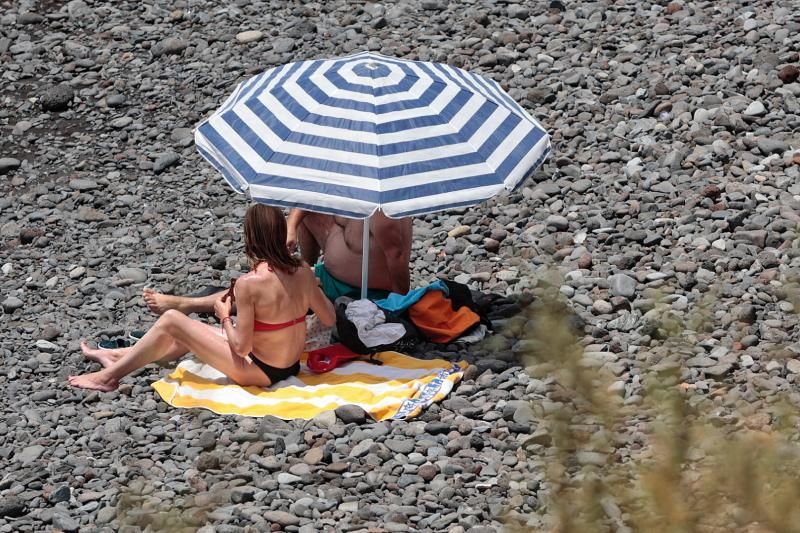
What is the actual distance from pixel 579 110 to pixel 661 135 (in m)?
0.82

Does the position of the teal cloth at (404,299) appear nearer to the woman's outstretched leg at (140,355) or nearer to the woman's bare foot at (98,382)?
the woman's outstretched leg at (140,355)

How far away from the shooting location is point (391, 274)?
786 cm

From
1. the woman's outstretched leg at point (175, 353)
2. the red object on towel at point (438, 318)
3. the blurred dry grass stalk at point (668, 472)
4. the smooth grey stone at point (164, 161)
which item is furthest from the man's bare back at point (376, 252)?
the blurred dry grass stalk at point (668, 472)

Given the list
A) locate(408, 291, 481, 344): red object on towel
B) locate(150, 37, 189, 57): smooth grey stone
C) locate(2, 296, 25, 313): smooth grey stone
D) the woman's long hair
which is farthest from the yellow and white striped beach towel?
locate(150, 37, 189, 57): smooth grey stone

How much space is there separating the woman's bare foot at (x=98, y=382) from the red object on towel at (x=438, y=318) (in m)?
1.69

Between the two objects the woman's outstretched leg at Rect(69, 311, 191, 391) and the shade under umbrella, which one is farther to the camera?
the woman's outstretched leg at Rect(69, 311, 191, 391)

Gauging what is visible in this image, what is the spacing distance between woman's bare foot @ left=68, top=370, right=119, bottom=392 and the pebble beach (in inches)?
2.2

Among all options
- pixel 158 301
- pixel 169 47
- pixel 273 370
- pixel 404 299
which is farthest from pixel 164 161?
pixel 273 370

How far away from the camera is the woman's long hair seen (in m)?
6.89

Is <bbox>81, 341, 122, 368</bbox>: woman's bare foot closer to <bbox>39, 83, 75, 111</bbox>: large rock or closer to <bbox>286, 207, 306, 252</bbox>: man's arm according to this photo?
<bbox>286, 207, 306, 252</bbox>: man's arm

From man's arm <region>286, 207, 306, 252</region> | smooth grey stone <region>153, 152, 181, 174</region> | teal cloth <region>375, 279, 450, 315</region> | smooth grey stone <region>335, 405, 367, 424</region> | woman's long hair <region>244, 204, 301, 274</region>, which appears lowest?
smooth grey stone <region>153, 152, 181, 174</region>

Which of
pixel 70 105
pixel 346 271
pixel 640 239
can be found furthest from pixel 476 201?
pixel 70 105

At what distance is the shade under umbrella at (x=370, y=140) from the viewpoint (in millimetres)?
6891

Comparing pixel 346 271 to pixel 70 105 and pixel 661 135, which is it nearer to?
pixel 661 135
